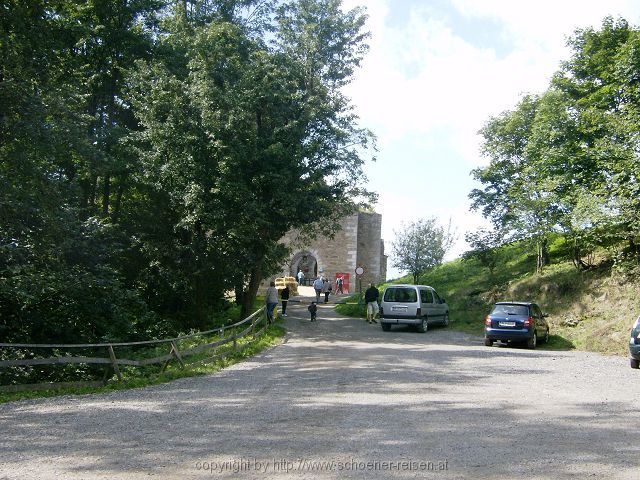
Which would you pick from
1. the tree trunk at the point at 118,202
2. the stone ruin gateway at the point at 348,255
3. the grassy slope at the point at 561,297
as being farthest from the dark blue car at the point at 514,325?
the stone ruin gateway at the point at 348,255

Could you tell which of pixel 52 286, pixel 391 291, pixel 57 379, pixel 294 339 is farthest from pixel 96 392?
pixel 391 291

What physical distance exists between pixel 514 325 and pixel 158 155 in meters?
12.8

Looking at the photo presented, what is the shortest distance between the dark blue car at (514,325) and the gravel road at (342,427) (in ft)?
16.7

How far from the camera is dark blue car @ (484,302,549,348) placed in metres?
17.5

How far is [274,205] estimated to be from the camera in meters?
19.7

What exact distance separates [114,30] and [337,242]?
1038 inches

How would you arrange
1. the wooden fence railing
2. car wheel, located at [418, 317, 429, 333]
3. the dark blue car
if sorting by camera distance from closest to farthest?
the wooden fence railing
the dark blue car
car wheel, located at [418, 317, 429, 333]

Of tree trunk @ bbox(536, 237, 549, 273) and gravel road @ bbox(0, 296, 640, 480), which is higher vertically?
tree trunk @ bbox(536, 237, 549, 273)

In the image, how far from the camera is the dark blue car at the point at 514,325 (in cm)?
1755

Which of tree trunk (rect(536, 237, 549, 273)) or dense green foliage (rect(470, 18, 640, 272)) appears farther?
tree trunk (rect(536, 237, 549, 273))

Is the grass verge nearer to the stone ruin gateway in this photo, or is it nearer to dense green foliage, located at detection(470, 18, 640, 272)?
dense green foliage, located at detection(470, 18, 640, 272)

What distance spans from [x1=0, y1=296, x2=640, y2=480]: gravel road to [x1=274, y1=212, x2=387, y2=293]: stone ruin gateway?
33.3 metres

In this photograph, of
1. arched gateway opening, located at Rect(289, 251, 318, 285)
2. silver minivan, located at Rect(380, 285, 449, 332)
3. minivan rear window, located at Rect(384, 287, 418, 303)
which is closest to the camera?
silver minivan, located at Rect(380, 285, 449, 332)

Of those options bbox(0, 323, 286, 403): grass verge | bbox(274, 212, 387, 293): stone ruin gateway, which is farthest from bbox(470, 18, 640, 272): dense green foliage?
bbox(274, 212, 387, 293): stone ruin gateway
